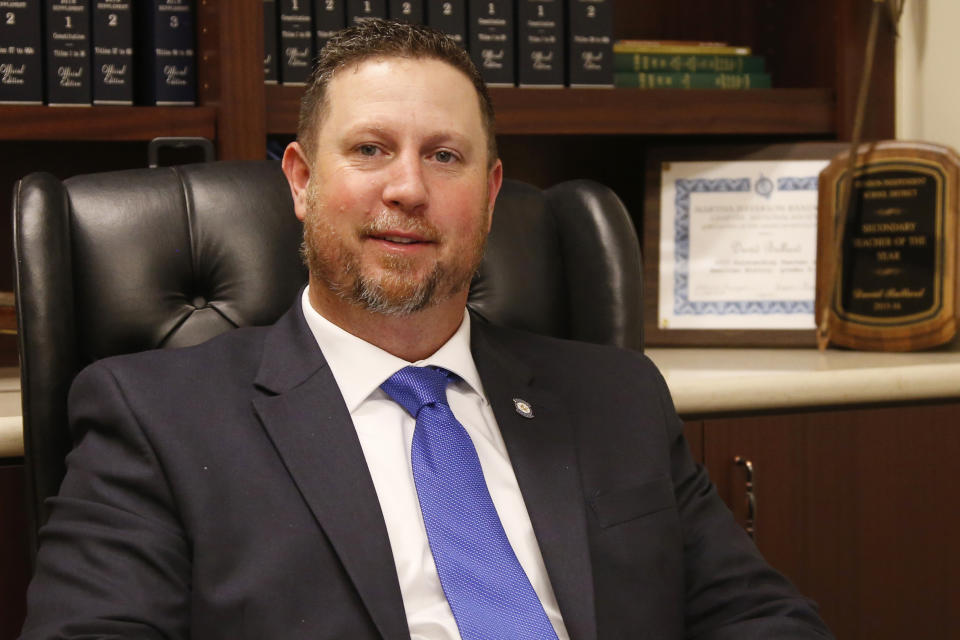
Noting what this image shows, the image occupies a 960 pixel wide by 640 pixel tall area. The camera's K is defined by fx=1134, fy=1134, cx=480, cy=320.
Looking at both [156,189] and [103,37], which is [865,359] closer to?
[156,189]

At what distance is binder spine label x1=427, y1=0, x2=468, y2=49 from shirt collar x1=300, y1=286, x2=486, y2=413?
778mm

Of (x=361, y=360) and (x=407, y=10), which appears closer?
(x=361, y=360)

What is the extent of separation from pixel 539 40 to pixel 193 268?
2.98 feet

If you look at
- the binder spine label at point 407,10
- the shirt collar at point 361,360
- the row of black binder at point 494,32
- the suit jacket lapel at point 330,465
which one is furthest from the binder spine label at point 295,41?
the suit jacket lapel at point 330,465

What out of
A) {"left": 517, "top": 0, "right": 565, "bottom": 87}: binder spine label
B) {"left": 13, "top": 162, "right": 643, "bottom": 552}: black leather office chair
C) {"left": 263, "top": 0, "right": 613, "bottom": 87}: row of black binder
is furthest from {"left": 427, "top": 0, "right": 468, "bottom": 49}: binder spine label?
{"left": 13, "top": 162, "right": 643, "bottom": 552}: black leather office chair

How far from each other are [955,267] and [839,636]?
26.9 inches

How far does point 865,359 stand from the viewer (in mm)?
1929

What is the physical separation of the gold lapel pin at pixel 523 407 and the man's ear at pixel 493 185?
21cm

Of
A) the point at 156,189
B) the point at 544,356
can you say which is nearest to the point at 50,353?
the point at 156,189

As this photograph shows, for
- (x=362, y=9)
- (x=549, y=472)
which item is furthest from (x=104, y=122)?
(x=549, y=472)

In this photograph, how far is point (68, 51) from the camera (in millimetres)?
1785

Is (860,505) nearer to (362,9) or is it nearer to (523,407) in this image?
(523,407)

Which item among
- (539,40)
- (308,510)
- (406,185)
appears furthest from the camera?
(539,40)

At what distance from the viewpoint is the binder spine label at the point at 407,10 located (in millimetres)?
1946
